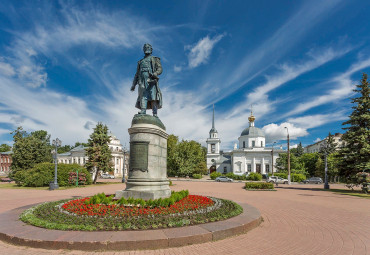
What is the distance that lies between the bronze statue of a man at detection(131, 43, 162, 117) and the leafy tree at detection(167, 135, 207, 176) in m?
42.9

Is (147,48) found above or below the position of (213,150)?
above

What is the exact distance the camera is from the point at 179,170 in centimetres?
5338

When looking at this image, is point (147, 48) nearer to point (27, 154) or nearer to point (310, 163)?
point (27, 154)

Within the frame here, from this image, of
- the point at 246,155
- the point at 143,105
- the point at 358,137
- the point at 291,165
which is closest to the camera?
the point at 143,105

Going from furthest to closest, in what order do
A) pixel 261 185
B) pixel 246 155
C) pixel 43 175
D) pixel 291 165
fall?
pixel 246 155 < pixel 291 165 < pixel 43 175 < pixel 261 185

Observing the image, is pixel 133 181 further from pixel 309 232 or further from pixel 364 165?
pixel 364 165

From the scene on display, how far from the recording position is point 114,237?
5.18m

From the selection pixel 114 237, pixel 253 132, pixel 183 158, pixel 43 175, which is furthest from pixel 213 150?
pixel 114 237

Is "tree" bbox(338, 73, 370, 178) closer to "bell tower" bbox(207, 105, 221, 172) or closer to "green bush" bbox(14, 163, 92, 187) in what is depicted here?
"green bush" bbox(14, 163, 92, 187)

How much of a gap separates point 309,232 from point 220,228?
297 centimetres

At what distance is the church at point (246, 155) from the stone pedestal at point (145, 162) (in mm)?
54187

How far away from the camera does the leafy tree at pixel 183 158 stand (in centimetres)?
5312

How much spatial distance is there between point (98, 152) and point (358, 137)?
29968 mm

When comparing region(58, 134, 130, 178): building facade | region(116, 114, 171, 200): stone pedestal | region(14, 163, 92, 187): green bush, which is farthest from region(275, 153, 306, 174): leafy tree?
region(116, 114, 171, 200): stone pedestal
